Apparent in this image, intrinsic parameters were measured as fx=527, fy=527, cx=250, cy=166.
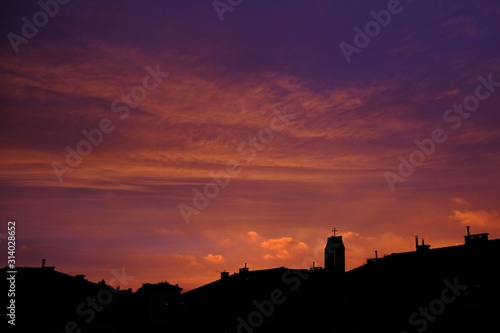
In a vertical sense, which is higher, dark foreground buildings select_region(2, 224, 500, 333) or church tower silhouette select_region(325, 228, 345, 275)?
church tower silhouette select_region(325, 228, 345, 275)

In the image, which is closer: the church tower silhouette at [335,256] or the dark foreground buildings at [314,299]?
the dark foreground buildings at [314,299]

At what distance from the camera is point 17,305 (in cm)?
4888

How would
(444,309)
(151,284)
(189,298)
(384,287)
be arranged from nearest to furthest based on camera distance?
(444,309)
(384,287)
(189,298)
(151,284)

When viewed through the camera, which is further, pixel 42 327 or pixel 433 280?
pixel 42 327

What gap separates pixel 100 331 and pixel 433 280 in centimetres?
3305

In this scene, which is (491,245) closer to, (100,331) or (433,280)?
(433,280)

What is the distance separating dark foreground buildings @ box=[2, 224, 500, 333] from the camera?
3294 cm

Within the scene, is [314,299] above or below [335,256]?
below

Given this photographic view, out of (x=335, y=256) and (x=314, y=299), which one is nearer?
(x=314, y=299)

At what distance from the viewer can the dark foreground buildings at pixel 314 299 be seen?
3294cm

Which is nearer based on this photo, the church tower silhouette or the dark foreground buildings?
the dark foreground buildings

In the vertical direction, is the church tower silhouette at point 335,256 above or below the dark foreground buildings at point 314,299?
above

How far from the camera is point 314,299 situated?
144 ft

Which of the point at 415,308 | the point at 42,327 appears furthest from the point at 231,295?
the point at 415,308
